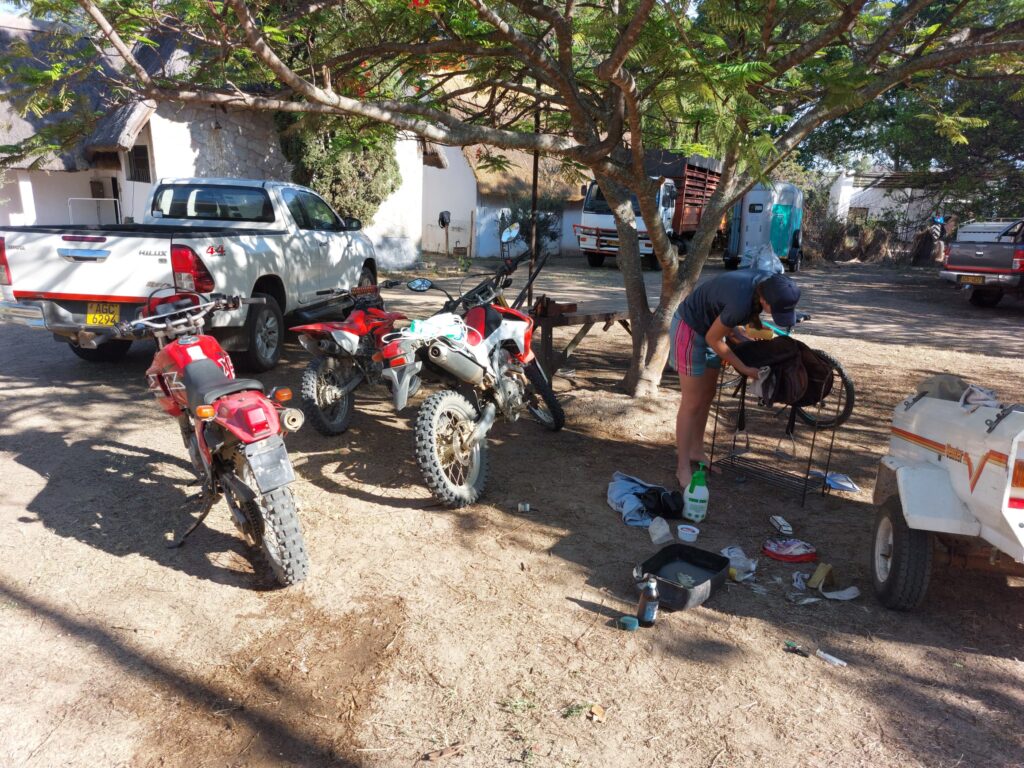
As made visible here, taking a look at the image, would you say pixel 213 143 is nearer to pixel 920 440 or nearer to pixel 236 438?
pixel 236 438

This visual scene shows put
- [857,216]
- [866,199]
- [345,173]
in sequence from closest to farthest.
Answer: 1. [345,173]
2. [857,216]
3. [866,199]

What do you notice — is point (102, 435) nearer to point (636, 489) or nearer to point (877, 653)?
point (636, 489)

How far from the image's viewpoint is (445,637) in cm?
320

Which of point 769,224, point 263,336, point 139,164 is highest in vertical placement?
point 139,164

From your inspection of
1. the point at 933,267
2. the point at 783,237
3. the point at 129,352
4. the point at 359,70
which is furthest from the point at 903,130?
the point at 129,352

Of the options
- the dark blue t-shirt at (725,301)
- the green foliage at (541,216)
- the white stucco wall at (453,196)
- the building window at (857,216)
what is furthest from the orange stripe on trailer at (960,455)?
the building window at (857,216)

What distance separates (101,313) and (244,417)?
3.69 meters

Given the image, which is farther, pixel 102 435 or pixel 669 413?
pixel 669 413

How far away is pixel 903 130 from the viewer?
16547 millimetres

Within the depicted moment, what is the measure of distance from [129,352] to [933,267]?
986 inches

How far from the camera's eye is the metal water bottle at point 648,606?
3.30 meters

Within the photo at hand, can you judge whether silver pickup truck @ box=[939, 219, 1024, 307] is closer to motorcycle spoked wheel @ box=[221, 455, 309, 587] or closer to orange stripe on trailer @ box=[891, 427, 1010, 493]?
orange stripe on trailer @ box=[891, 427, 1010, 493]

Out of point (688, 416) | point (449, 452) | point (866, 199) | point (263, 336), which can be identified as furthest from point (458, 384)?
point (866, 199)

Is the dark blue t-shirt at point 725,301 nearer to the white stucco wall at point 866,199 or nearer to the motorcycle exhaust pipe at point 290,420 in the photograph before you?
the motorcycle exhaust pipe at point 290,420
